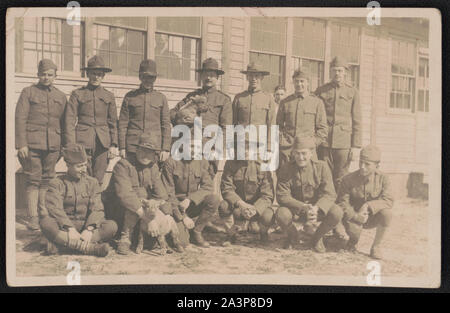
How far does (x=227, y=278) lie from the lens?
4.10 m

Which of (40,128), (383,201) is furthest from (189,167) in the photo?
(383,201)

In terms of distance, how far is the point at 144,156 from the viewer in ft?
13.3

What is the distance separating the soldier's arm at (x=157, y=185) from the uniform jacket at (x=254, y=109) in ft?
2.71

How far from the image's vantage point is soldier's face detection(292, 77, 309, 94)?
4.16 metres

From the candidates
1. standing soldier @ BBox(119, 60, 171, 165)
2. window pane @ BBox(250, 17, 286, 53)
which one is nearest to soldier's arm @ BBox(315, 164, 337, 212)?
window pane @ BBox(250, 17, 286, 53)

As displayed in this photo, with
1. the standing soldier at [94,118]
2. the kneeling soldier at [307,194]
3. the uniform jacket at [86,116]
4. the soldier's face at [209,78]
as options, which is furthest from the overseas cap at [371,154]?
the uniform jacket at [86,116]

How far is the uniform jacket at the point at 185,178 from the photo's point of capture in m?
4.09

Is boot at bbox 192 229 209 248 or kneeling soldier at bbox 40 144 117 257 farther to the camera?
boot at bbox 192 229 209 248

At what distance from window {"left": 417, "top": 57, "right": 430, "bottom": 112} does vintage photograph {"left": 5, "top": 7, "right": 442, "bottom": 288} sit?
1 cm

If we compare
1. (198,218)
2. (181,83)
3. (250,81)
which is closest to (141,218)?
(198,218)

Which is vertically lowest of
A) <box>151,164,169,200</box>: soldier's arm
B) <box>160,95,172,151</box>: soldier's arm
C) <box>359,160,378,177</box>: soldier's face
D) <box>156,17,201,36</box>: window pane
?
<box>151,164,169,200</box>: soldier's arm

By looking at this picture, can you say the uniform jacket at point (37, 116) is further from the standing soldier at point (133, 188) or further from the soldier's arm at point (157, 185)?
the soldier's arm at point (157, 185)

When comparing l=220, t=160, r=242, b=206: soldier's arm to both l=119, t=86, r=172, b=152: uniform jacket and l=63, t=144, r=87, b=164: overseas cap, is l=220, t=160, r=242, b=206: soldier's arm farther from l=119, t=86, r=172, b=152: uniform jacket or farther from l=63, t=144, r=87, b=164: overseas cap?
l=63, t=144, r=87, b=164: overseas cap

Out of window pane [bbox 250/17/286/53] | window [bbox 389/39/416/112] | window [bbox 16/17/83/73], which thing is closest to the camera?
window [bbox 16/17/83/73]
